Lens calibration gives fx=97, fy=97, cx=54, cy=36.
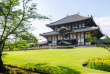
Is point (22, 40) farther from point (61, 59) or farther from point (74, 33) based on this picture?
point (74, 33)

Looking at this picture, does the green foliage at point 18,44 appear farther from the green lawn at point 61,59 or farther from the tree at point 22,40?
the green lawn at point 61,59

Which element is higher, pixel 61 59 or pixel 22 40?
pixel 22 40

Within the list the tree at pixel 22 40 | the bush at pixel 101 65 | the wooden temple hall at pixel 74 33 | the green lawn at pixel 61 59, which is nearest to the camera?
the bush at pixel 101 65

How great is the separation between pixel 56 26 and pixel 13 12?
1547 inches

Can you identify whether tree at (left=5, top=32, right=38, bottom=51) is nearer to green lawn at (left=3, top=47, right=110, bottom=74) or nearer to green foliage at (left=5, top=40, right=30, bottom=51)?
green foliage at (left=5, top=40, right=30, bottom=51)

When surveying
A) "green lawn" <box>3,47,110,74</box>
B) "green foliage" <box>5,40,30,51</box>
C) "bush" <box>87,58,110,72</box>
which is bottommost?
"green lawn" <box>3,47,110,74</box>

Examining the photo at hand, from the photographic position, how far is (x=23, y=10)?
8.34m

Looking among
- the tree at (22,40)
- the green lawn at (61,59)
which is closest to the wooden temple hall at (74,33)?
the green lawn at (61,59)

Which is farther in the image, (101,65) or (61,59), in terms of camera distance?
(61,59)

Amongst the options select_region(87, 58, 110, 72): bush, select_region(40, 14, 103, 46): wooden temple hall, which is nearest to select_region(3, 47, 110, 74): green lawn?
select_region(87, 58, 110, 72): bush

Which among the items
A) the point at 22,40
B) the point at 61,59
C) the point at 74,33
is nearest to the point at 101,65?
the point at 61,59

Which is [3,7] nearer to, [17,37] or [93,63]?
[17,37]

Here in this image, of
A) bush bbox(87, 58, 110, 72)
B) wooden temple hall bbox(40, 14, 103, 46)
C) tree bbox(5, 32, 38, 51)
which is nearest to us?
bush bbox(87, 58, 110, 72)

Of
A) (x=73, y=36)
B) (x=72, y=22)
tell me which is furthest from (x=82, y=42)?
(x=72, y=22)
